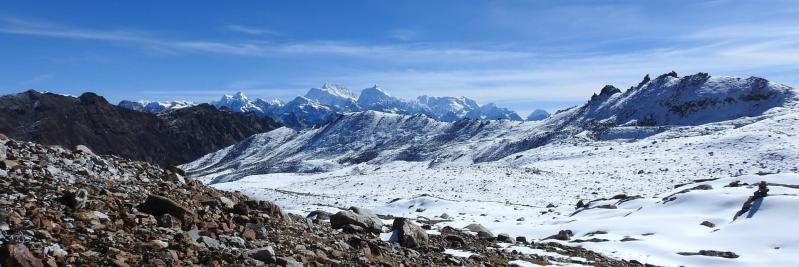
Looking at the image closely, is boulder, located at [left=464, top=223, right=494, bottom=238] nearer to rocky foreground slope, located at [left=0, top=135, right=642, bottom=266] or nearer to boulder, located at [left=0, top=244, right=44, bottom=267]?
rocky foreground slope, located at [left=0, top=135, right=642, bottom=266]

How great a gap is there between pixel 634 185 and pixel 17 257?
197 ft

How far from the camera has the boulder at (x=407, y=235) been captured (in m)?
17.9

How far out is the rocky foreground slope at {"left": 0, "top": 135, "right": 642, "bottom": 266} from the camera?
9.02 meters

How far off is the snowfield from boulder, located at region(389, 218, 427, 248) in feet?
4.06

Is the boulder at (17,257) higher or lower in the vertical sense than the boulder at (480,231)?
higher

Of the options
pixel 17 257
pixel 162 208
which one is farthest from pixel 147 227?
pixel 17 257

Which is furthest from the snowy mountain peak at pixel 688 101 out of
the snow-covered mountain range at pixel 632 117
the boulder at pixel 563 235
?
the boulder at pixel 563 235

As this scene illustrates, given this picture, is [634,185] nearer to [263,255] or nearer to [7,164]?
[263,255]

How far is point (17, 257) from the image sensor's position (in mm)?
7586

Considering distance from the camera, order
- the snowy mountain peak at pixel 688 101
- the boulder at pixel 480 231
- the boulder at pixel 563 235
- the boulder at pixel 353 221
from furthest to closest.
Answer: the snowy mountain peak at pixel 688 101
the boulder at pixel 563 235
the boulder at pixel 480 231
the boulder at pixel 353 221

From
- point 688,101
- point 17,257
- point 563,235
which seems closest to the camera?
point 17,257

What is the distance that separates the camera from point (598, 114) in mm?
180375

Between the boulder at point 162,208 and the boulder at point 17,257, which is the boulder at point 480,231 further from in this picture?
the boulder at point 17,257

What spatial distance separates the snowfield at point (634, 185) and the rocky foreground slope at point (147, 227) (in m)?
4.34
